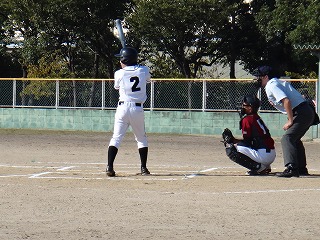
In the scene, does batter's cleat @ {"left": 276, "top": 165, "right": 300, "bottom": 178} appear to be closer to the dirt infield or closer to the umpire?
the umpire

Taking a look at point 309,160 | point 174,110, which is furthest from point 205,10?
point 309,160

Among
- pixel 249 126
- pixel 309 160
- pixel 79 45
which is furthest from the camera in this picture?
pixel 79 45

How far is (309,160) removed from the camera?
60.6 ft

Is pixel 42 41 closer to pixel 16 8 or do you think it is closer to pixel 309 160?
pixel 16 8

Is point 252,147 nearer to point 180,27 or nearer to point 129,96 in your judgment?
point 129,96

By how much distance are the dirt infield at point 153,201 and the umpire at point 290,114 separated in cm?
29

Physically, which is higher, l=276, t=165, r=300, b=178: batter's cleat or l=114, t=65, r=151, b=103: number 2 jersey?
l=114, t=65, r=151, b=103: number 2 jersey

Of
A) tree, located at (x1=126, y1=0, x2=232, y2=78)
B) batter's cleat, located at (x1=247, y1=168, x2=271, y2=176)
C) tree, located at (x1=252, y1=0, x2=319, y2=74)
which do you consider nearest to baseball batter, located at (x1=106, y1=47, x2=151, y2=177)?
batter's cleat, located at (x1=247, y1=168, x2=271, y2=176)

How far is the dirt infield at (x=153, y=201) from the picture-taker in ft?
28.7

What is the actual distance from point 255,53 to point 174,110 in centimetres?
1028

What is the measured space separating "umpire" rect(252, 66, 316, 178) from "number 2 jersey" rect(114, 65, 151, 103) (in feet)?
5.86

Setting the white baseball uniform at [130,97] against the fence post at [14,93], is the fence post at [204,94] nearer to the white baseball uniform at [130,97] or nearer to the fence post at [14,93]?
the fence post at [14,93]

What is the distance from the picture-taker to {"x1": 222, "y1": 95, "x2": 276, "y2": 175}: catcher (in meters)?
13.8

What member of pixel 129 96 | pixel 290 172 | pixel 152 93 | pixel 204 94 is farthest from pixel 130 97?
pixel 152 93
